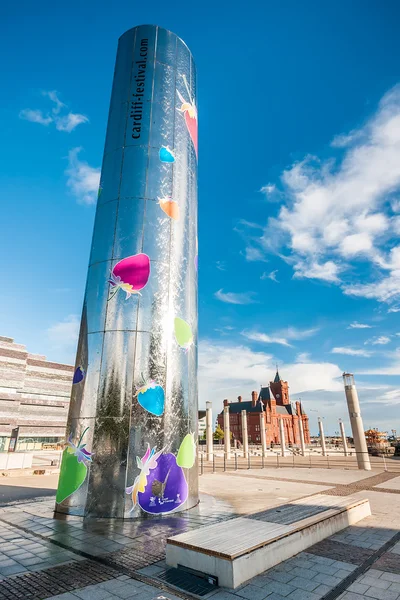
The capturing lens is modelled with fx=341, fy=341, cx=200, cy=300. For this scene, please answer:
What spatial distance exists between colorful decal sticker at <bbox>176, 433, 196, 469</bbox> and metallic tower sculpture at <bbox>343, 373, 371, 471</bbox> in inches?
702

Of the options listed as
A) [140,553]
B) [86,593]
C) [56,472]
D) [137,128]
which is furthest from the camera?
[56,472]

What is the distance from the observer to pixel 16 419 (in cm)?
4853

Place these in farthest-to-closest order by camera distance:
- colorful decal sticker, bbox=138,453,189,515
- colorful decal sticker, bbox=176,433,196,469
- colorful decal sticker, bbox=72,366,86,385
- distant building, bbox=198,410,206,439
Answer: distant building, bbox=198,410,206,439, colorful decal sticker, bbox=72,366,86,385, colorful decal sticker, bbox=176,433,196,469, colorful decal sticker, bbox=138,453,189,515

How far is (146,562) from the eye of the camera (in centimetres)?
588

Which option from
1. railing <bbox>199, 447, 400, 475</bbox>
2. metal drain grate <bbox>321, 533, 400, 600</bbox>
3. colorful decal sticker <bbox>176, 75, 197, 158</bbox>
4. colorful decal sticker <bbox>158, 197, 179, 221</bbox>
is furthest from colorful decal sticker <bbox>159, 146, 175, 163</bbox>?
railing <bbox>199, 447, 400, 475</bbox>

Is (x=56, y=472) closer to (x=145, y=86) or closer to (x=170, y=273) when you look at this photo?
(x=170, y=273)

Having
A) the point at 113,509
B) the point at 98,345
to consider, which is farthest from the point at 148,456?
the point at 98,345

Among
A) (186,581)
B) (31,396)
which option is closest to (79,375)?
(186,581)

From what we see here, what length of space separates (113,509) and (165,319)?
17.6 ft

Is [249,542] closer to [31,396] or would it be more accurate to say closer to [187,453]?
[187,453]

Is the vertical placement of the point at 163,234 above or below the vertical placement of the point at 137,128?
below

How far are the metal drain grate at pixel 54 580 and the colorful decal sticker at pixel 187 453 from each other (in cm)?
438

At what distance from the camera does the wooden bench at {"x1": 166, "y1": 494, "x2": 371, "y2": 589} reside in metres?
5.07

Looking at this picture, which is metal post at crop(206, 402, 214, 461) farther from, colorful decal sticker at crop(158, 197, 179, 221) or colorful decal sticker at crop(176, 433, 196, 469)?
colorful decal sticker at crop(158, 197, 179, 221)
